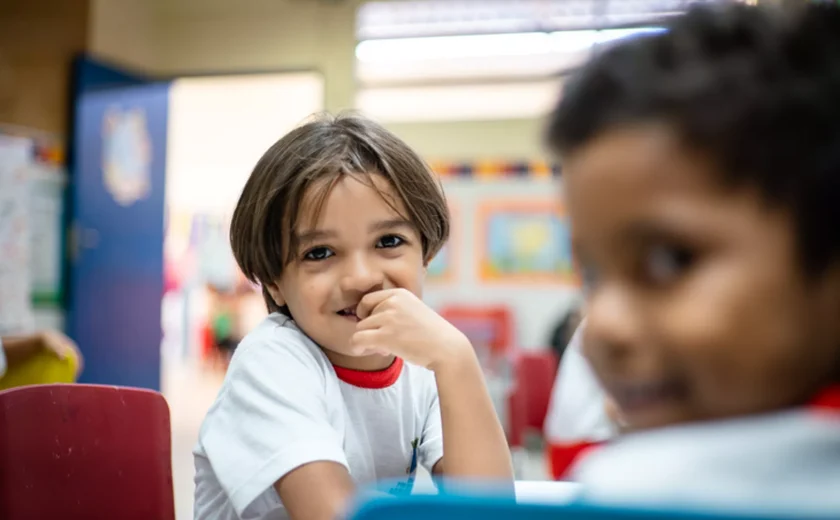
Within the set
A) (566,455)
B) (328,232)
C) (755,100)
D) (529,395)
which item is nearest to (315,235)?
(328,232)

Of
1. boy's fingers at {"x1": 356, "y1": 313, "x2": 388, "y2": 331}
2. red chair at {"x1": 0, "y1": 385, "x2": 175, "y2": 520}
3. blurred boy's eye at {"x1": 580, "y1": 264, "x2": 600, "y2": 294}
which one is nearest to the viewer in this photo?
blurred boy's eye at {"x1": 580, "y1": 264, "x2": 600, "y2": 294}

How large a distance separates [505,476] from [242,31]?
482cm

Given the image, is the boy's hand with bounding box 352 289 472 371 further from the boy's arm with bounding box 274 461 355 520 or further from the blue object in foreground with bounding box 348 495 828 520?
the blue object in foreground with bounding box 348 495 828 520

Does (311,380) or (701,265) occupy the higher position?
(701,265)

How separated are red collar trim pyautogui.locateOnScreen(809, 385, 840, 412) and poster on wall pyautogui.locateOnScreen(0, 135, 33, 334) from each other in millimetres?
4066

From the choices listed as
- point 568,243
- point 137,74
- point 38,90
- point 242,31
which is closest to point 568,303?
point 242,31

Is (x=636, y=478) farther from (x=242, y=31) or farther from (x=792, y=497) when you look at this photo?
(x=242, y=31)

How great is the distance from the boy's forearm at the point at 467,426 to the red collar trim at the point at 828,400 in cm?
37

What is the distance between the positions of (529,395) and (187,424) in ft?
9.20

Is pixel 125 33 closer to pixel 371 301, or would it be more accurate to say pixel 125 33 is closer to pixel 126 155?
pixel 126 155

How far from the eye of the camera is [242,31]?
5.04m

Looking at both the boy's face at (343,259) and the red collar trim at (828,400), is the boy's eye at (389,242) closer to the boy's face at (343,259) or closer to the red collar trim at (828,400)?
the boy's face at (343,259)

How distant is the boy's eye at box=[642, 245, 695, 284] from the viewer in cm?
34

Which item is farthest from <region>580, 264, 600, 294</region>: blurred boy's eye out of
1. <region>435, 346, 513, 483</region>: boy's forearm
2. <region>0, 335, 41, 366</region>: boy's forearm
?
<region>0, 335, 41, 366</region>: boy's forearm
